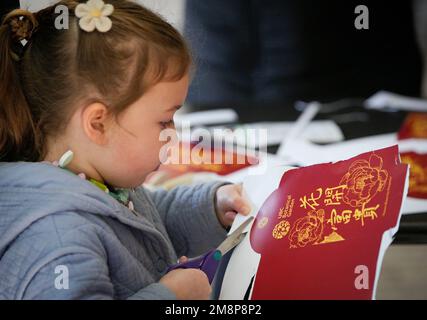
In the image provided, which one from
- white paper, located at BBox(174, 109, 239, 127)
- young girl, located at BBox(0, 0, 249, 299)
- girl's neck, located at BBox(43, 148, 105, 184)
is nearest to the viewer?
young girl, located at BBox(0, 0, 249, 299)

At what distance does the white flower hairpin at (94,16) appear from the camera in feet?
1.96

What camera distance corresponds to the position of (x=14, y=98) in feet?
2.09

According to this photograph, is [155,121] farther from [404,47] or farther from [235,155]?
[404,47]

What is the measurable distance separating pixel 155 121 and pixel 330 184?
0.73 ft

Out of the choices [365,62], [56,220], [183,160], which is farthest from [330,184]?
[365,62]

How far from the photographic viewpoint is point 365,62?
4.74ft

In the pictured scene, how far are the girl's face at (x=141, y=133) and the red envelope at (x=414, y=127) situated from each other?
64cm

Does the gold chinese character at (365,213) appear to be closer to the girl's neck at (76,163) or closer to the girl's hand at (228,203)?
the girl's hand at (228,203)

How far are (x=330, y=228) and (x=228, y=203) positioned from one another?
193mm

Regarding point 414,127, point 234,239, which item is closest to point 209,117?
point 414,127

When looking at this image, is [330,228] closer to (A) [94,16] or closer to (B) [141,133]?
(B) [141,133]

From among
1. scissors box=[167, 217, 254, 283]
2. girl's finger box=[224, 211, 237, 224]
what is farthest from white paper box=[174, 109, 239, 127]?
scissors box=[167, 217, 254, 283]

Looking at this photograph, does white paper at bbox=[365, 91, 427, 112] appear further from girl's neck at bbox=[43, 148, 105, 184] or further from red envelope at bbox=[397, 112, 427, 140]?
girl's neck at bbox=[43, 148, 105, 184]

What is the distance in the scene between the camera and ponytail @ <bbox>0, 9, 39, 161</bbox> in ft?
2.05
